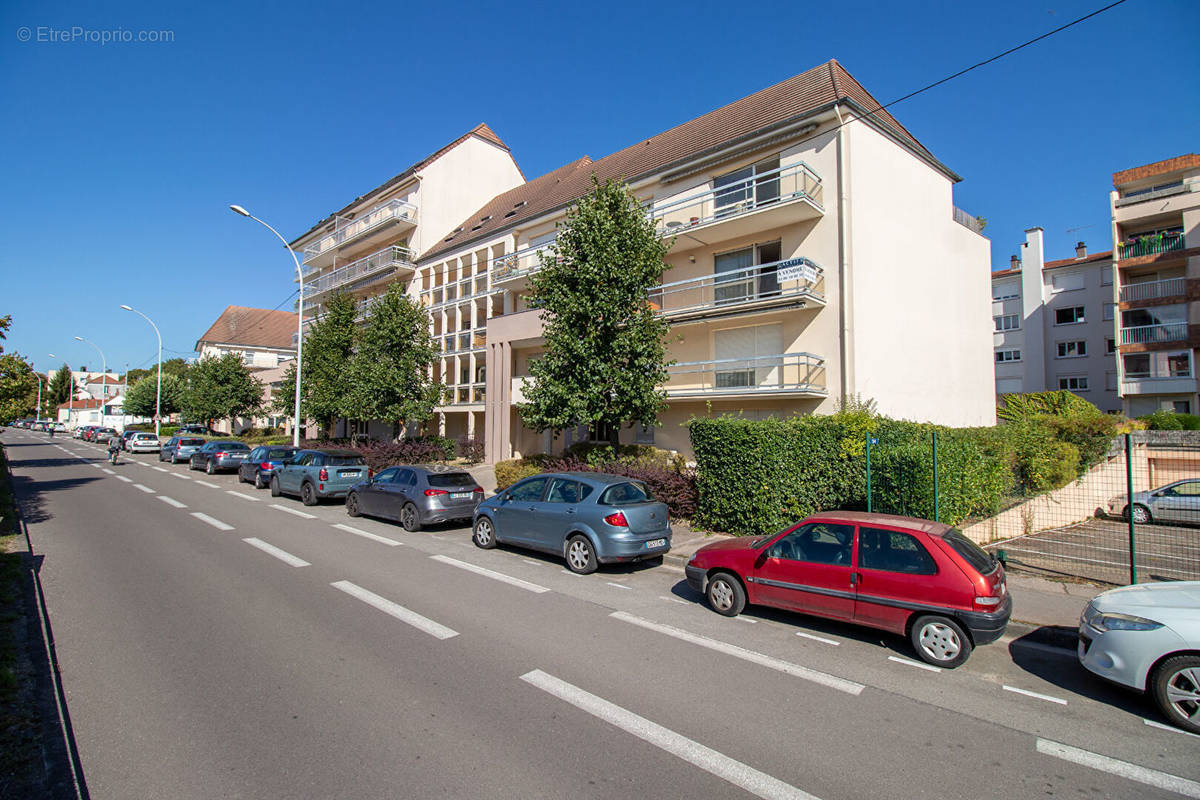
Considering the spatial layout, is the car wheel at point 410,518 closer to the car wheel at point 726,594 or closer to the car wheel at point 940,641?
the car wheel at point 726,594

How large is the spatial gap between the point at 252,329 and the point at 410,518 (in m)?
61.2

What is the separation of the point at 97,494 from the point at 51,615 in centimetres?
1382

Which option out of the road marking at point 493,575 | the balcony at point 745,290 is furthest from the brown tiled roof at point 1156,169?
the road marking at point 493,575

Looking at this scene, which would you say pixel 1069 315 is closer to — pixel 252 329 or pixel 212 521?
pixel 212 521

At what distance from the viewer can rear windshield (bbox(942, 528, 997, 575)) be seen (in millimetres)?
5477

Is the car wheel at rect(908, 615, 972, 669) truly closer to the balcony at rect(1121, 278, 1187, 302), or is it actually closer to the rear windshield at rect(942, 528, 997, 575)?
the rear windshield at rect(942, 528, 997, 575)

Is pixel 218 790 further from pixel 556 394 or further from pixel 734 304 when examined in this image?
pixel 734 304

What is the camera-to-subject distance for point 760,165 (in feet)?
54.4

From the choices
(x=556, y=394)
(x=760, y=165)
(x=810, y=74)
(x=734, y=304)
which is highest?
(x=810, y=74)

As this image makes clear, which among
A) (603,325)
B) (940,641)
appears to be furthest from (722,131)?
(940,641)

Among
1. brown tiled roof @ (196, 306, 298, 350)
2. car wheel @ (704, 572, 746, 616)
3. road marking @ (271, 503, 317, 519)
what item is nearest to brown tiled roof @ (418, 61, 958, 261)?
road marking @ (271, 503, 317, 519)

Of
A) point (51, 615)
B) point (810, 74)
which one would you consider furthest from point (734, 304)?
point (51, 615)

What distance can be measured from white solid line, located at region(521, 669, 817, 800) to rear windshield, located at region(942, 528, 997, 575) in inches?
131

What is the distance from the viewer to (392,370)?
2266cm
